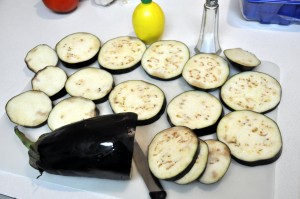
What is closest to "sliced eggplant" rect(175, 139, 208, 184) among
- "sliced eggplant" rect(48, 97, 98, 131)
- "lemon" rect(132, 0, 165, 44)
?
"sliced eggplant" rect(48, 97, 98, 131)

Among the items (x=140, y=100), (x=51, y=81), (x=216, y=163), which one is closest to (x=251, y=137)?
(x=216, y=163)

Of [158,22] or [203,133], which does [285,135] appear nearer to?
[203,133]

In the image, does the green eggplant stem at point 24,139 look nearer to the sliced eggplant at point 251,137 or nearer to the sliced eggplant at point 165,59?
the sliced eggplant at point 165,59

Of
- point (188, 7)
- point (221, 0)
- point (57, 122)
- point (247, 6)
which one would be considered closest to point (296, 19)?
point (247, 6)

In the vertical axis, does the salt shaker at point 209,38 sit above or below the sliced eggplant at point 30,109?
above

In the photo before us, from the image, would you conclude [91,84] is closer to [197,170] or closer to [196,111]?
[196,111]

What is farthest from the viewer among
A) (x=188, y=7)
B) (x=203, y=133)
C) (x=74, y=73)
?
(x=188, y=7)

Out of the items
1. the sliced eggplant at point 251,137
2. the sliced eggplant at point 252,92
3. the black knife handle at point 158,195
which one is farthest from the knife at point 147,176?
the sliced eggplant at point 252,92
